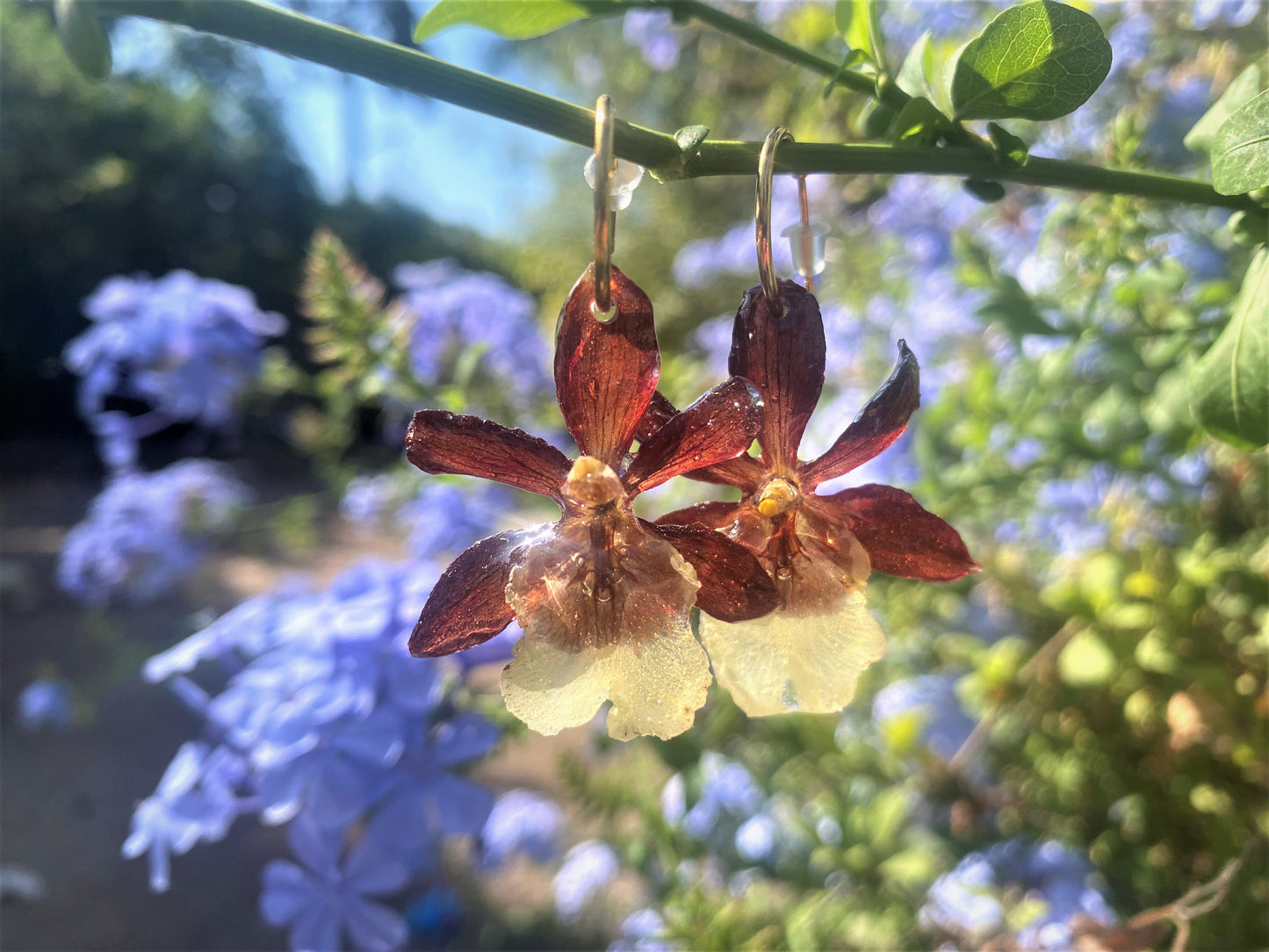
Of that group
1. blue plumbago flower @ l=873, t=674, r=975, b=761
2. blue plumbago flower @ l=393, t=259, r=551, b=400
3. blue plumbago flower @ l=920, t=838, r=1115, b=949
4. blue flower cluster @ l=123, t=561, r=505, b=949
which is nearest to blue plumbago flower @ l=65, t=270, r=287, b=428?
blue plumbago flower @ l=393, t=259, r=551, b=400

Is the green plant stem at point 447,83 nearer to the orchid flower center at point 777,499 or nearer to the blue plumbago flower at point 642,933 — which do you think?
the orchid flower center at point 777,499

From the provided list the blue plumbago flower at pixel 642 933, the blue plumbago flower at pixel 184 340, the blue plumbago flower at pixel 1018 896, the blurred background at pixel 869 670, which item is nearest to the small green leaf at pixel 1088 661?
the blurred background at pixel 869 670

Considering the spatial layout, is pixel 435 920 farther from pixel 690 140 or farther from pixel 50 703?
pixel 690 140

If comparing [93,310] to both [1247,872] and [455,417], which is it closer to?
[455,417]

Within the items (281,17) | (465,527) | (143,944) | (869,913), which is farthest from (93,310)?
(143,944)

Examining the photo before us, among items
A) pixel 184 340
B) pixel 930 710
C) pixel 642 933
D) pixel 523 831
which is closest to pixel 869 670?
pixel 930 710

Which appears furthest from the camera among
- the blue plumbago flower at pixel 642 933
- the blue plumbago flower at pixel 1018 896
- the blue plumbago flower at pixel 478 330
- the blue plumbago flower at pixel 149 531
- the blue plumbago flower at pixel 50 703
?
the blue plumbago flower at pixel 50 703
